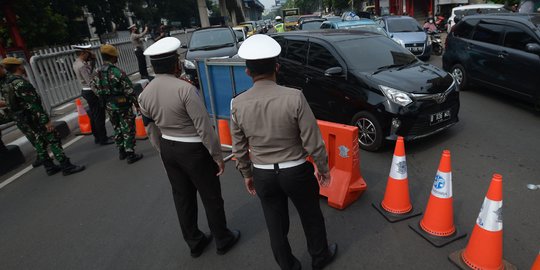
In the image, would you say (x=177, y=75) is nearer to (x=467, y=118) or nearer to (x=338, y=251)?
(x=338, y=251)

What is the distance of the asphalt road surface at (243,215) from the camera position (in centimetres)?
282

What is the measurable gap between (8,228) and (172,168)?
256cm

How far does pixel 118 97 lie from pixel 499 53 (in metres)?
6.79

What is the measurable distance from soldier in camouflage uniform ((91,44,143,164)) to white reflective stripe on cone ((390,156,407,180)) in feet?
12.2

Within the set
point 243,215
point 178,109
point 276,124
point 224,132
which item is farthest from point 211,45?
point 276,124

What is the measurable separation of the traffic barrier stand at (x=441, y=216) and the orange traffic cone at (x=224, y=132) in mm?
3262

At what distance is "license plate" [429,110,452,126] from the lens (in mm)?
4508

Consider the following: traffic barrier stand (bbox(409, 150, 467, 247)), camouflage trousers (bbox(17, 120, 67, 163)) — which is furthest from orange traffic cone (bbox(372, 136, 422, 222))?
camouflage trousers (bbox(17, 120, 67, 163))

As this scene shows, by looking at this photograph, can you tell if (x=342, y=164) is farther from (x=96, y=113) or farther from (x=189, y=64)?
(x=189, y=64)

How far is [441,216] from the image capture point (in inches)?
110

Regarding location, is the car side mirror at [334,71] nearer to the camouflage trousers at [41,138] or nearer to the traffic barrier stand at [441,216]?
the traffic barrier stand at [441,216]

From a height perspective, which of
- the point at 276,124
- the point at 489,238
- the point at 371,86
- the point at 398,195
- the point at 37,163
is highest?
the point at 276,124

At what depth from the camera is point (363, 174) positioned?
4168mm

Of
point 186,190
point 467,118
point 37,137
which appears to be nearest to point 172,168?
point 186,190
